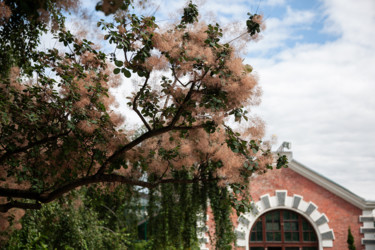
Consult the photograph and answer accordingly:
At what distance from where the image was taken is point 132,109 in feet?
14.8

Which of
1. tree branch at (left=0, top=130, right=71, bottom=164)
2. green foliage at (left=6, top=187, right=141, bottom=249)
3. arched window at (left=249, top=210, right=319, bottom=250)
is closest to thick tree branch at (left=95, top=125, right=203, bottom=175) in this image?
tree branch at (left=0, top=130, right=71, bottom=164)

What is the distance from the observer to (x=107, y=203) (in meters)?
10.3

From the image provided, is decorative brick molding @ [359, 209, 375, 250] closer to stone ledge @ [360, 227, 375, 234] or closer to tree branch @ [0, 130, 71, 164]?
stone ledge @ [360, 227, 375, 234]

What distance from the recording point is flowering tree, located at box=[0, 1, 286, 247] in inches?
147

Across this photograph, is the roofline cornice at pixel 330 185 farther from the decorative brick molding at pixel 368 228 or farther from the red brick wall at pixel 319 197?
the decorative brick molding at pixel 368 228

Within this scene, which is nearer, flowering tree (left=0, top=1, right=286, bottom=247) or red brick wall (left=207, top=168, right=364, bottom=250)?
flowering tree (left=0, top=1, right=286, bottom=247)

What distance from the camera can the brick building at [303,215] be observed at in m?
10.6

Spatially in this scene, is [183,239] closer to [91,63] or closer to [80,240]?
[80,240]

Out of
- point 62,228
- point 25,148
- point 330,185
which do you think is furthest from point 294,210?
point 25,148

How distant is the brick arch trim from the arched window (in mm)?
199

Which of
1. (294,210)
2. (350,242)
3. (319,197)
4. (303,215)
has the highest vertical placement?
(319,197)

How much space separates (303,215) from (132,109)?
7762mm

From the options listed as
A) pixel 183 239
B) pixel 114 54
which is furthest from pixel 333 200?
pixel 114 54

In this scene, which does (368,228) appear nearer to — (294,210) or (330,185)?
(330,185)
